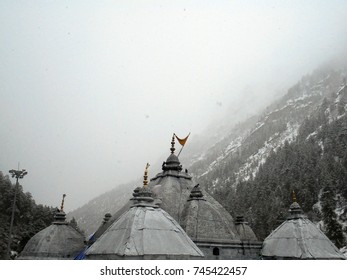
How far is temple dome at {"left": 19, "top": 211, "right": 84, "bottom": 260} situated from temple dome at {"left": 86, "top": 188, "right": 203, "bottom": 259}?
44.0ft

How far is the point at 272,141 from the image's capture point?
16338 cm

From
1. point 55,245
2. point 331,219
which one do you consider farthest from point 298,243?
point 331,219

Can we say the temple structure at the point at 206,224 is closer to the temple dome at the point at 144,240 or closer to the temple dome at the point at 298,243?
the temple dome at the point at 298,243

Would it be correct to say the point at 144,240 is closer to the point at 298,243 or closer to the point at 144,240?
the point at 144,240

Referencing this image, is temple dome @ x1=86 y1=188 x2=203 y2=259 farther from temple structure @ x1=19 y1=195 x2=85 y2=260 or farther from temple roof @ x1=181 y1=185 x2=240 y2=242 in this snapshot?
temple structure @ x1=19 y1=195 x2=85 y2=260

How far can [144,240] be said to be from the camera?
11266 mm

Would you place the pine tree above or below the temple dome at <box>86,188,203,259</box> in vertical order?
above

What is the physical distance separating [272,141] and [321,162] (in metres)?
80.1

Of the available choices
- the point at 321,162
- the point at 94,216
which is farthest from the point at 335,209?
the point at 94,216

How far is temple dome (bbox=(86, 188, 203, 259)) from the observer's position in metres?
10.9

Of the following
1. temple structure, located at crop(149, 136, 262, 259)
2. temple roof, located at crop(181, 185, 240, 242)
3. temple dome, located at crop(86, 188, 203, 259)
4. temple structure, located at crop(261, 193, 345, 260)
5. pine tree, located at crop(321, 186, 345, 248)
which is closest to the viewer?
temple dome, located at crop(86, 188, 203, 259)

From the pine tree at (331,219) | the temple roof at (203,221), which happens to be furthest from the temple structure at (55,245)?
the pine tree at (331,219)

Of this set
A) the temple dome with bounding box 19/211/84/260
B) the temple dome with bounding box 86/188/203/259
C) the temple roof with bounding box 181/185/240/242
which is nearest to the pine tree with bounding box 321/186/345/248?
the temple roof with bounding box 181/185/240/242

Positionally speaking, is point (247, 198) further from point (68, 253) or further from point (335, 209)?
point (68, 253)
